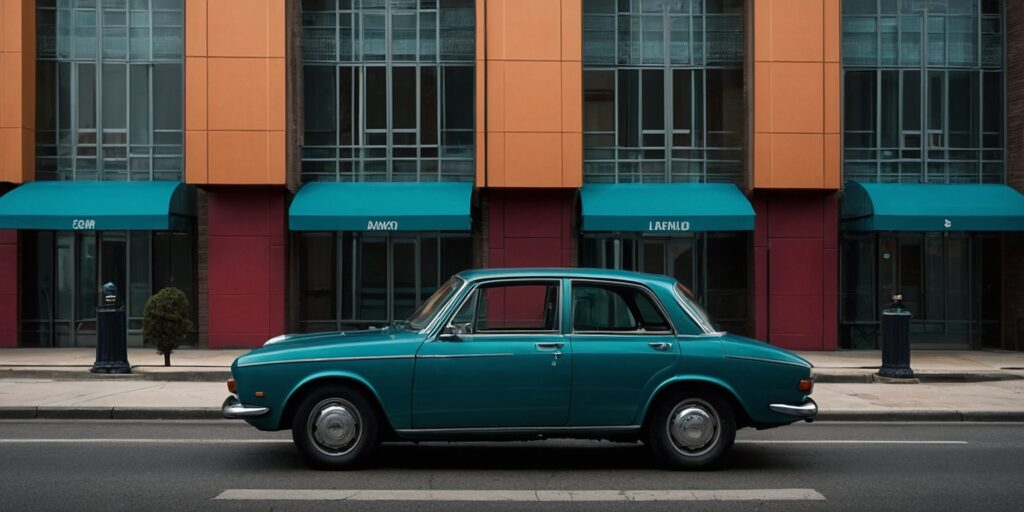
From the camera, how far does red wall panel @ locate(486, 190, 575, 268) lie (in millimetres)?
19594

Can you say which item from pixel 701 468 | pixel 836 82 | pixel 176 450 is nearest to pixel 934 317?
pixel 836 82

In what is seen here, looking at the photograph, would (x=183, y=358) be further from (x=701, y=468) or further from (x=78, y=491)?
(x=701, y=468)

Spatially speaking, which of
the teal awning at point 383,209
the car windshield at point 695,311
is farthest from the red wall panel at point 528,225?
the car windshield at point 695,311

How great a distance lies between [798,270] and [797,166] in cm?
216

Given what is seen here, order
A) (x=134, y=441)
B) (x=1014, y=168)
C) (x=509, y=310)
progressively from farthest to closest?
(x=1014, y=168) → (x=134, y=441) → (x=509, y=310)

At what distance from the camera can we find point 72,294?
20172 millimetres

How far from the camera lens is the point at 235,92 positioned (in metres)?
19.1

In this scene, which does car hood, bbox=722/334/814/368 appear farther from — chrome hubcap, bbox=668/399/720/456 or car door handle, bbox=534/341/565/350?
car door handle, bbox=534/341/565/350

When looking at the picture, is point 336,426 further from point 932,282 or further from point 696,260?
point 932,282

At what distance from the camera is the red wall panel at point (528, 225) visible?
19594mm

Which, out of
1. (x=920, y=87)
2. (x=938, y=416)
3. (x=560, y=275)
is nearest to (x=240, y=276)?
(x=560, y=275)

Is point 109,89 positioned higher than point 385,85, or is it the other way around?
point 385,85

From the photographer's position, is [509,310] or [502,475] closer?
[502,475]

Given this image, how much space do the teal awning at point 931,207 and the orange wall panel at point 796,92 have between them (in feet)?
2.66
